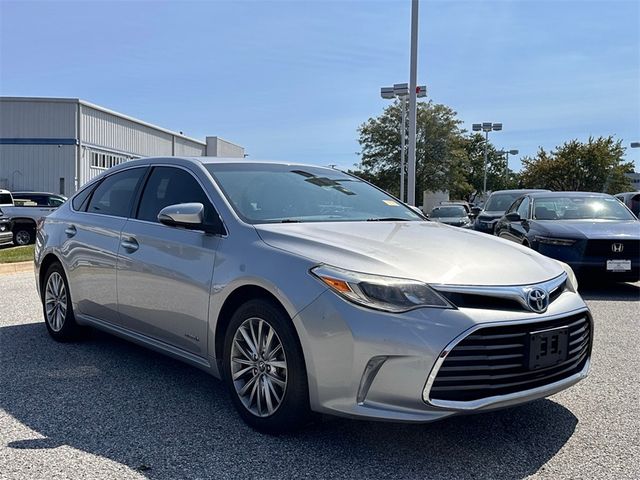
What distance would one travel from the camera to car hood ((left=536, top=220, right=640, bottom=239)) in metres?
8.28

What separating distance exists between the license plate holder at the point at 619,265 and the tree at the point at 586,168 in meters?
31.4

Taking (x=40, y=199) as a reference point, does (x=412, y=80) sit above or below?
above

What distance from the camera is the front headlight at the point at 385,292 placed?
9.45 feet

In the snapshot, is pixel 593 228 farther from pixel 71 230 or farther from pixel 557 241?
pixel 71 230

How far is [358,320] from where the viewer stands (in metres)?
2.88

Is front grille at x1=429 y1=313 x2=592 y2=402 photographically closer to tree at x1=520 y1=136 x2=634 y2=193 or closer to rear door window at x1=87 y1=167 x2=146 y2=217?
rear door window at x1=87 y1=167 x2=146 y2=217

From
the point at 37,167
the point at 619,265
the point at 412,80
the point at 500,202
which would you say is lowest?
the point at 619,265

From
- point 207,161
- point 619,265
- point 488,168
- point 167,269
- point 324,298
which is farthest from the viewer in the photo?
point 488,168

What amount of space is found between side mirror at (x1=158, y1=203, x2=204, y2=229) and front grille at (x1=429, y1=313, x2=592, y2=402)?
1786 millimetres

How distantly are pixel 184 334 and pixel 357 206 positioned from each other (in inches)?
59.7

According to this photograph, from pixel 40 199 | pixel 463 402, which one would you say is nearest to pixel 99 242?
pixel 463 402

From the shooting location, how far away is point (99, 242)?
4.80 m

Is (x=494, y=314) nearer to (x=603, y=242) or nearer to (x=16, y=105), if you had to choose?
(x=603, y=242)

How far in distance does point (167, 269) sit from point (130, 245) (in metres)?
0.59
